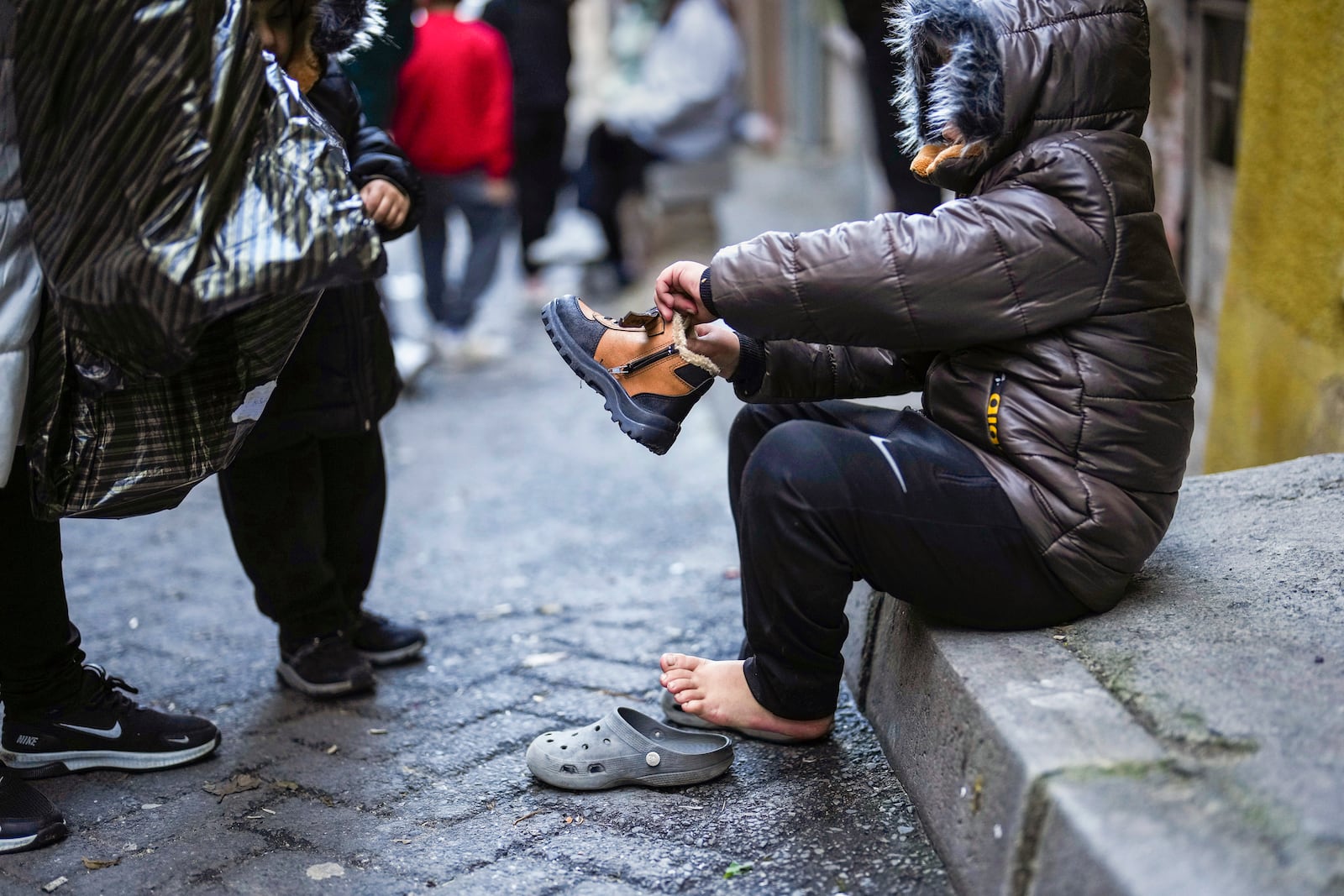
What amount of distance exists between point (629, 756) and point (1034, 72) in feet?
4.26

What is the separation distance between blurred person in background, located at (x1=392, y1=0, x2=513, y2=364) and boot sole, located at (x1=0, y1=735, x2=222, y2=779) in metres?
3.92

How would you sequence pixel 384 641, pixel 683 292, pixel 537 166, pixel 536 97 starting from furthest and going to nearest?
pixel 537 166, pixel 536 97, pixel 384 641, pixel 683 292

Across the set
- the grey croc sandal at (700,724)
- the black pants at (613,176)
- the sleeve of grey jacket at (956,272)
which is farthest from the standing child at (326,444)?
the black pants at (613,176)

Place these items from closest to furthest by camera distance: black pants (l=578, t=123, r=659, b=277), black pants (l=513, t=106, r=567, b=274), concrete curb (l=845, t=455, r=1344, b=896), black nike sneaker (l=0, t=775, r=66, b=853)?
1. concrete curb (l=845, t=455, r=1344, b=896)
2. black nike sneaker (l=0, t=775, r=66, b=853)
3. black pants (l=513, t=106, r=567, b=274)
4. black pants (l=578, t=123, r=659, b=277)

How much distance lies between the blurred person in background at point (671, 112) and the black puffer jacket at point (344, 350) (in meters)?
4.65

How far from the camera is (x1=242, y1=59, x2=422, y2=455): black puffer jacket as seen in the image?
97.7 inches

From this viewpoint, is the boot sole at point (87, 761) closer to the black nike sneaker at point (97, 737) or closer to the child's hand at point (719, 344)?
the black nike sneaker at point (97, 737)

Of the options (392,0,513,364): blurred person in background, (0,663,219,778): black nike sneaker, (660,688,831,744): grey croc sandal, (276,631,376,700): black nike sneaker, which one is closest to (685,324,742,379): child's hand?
(660,688,831,744): grey croc sandal

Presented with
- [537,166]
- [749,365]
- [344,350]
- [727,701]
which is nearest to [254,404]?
[344,350]

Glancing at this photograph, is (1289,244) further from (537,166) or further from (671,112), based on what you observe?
(537,166)

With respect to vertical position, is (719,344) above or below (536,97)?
below

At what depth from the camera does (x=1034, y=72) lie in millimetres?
1912

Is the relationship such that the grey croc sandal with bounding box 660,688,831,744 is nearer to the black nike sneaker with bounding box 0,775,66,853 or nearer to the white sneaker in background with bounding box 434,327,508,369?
the black nike sneaker with bounding box 0,775,66,853

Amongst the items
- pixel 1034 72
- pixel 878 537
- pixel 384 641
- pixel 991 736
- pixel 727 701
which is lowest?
pixel 384 641
